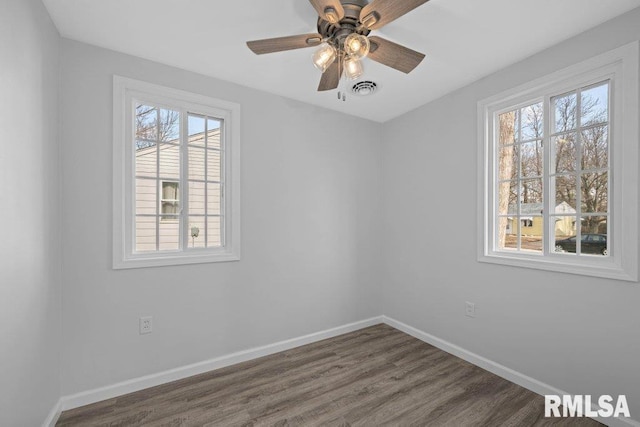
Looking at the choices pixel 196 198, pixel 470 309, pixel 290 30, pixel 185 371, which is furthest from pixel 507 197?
pixel 185 371

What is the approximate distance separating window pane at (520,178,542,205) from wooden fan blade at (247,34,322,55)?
2002 millimetres

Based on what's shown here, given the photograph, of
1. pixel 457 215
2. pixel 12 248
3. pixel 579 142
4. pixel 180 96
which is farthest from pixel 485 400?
pixel 180 96

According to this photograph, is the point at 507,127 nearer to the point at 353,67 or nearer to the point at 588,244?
the point at 588,244

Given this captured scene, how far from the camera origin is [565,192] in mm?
2084

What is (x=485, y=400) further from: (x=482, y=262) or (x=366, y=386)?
(x=482, y=262)

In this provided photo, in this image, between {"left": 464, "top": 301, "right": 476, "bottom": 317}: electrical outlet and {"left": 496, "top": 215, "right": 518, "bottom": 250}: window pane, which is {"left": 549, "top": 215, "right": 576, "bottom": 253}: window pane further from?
{"left": 464, "top": 301, "right": 476, "bottom": 317}: electrical outlet

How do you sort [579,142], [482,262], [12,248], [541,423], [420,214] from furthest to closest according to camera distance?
[420,214], [482,262], [579,142], [541,423], [12,248]

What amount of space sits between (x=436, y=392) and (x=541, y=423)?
628 millimetres

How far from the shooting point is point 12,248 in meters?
1.32

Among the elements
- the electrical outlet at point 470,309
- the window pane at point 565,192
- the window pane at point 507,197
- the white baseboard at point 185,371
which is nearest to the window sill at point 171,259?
the white baseboard at point 185,371

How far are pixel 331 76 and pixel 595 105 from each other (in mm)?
1839

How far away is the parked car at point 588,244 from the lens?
1.88 metres

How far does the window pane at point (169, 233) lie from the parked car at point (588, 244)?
9.90 feet

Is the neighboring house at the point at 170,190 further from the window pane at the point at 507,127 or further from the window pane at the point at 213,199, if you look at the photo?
the window pane at the point at 507,127
